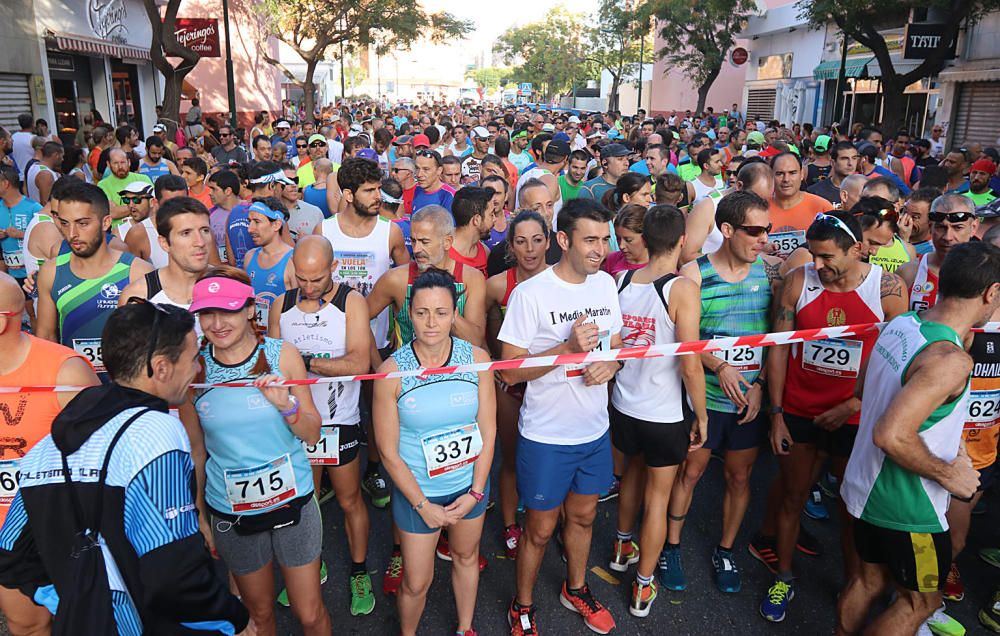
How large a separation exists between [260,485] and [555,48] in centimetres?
9075

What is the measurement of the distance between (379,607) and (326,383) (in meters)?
1.27

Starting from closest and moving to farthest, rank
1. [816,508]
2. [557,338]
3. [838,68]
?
1. [557,338]
2. [816,508]
3. [838,68]

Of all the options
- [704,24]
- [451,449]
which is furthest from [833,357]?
[704,24]

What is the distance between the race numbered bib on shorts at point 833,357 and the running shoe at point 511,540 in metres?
1.97

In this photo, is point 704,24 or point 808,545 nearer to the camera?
point 808,545

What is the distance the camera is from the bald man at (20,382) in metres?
2.73

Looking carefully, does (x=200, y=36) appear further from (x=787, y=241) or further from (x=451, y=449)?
(x=451, y=449)

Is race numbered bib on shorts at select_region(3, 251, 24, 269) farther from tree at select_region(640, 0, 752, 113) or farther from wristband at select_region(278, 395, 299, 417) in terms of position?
tree at select_region(640, 0, 752, 113)

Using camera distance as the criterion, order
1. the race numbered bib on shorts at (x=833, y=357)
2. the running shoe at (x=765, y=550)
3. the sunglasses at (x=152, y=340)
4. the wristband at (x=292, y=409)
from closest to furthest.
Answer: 1. the sunglasses at (x=152, y=340)
2. the wristband at (x=292, y=409)
3. the race numbered bib on shorts at (x=833, y=357)
4. the running shoe at (x=765, y=550)

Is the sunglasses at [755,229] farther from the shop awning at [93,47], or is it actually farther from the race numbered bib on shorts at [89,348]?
the shop awning at [93,47]

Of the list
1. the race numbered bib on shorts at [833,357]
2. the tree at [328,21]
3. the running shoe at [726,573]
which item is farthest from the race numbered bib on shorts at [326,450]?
the tree at [328,21]

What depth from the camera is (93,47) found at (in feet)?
64.4

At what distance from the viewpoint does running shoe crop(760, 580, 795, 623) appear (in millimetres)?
3693

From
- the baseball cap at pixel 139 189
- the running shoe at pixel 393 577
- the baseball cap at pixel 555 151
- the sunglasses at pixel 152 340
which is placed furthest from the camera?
the baseball cap at pixel 555 151
